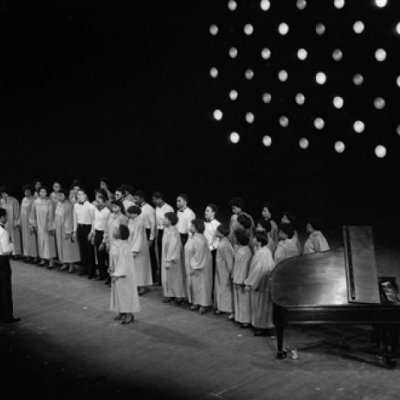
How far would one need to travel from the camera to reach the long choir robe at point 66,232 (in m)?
9.77

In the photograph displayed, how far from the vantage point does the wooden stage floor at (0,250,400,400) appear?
5.79 metres

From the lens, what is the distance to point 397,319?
18.7ft

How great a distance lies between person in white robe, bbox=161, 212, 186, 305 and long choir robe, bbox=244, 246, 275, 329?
1.31m

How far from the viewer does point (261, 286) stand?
23.0 ft

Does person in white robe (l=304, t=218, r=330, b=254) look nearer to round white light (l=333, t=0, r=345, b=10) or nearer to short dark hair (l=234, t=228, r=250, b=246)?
short dark hair (l=234, t=228, r=250, b=246)

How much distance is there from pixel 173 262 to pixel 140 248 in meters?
0.68

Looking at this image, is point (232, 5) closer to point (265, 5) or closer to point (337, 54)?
point (265, 5)

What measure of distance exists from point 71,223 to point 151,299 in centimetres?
207

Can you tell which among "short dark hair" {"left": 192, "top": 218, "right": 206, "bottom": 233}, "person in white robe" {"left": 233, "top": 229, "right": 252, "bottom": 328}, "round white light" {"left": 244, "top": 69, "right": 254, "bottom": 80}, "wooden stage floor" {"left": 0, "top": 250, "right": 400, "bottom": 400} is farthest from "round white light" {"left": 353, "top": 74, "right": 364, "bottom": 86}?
"wooden stage floor" {"left": 0, "top": 250, "right": 400, "bottom": 400}

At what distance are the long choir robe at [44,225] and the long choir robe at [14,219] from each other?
0.48 meters

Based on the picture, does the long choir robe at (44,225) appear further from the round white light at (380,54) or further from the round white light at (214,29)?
the round white light at (380,54)

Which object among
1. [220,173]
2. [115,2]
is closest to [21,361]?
[220,173]

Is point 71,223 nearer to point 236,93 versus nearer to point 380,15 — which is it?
point 236,93

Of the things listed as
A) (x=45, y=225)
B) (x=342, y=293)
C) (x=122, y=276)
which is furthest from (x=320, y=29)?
(x=342, y=293)
